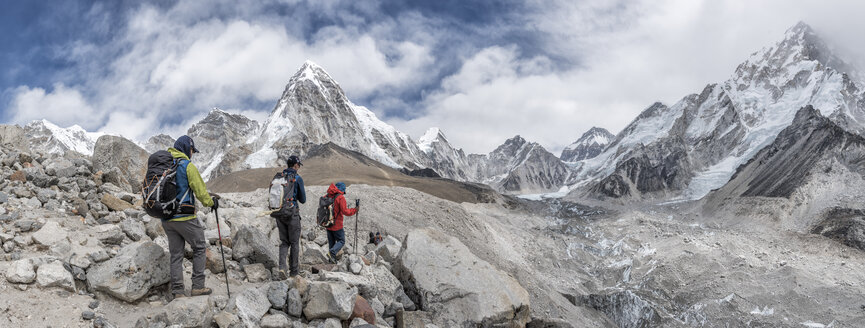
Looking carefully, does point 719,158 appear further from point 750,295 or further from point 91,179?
point 91,179

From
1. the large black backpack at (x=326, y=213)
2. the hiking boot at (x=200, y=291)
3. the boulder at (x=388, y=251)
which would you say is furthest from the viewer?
the boulder at (x=388, y=251)

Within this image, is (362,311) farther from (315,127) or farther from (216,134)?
(216,134)

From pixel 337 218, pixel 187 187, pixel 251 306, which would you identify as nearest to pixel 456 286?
pixel 337 218

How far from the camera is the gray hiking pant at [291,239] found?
29.0ft

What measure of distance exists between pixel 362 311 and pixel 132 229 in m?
4.80

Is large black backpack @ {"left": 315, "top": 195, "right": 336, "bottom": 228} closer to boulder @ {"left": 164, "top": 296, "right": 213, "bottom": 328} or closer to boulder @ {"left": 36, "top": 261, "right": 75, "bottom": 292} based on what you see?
boulder @ {"left": 164, "top": 296, "right": 213, "bottom": 328}

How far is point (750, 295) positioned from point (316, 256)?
91.7 ft

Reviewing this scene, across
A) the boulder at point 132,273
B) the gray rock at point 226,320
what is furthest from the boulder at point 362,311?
the boulder at point 132,273

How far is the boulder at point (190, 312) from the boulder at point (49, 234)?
2.72 metres

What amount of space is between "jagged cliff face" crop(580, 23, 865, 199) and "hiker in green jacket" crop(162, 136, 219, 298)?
14359 cm

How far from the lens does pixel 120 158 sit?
1214cm

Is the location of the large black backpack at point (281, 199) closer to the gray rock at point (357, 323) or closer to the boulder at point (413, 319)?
the gray rock at point (357, 323)

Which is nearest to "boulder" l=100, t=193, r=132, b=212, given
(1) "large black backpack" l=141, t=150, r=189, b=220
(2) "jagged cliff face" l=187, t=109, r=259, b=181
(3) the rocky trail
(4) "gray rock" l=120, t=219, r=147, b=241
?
(3) the rocky trail

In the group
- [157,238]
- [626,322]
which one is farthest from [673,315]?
[157,238]
